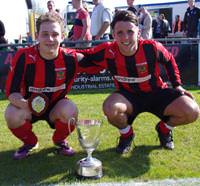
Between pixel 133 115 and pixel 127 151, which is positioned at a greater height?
pixel 133 115

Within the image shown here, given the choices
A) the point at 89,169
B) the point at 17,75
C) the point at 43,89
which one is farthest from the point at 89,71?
the point at 89,169

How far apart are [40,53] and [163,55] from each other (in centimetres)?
119

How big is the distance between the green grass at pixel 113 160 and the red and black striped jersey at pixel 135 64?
0.64 metres

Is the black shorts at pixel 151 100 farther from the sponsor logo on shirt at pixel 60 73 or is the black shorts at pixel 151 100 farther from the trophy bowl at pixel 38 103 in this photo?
the trophy bowl at pixel 38 103

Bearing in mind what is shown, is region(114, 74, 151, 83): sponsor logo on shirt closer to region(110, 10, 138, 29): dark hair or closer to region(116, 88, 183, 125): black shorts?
region(116, 88, 183, 125): black shorts

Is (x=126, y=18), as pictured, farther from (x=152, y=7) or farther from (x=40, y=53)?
(x=152, y=7)

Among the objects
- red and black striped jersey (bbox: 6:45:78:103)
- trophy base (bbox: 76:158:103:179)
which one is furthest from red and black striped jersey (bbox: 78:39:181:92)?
trophy base (bbox: 76:158:103:179)

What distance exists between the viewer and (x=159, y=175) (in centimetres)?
353

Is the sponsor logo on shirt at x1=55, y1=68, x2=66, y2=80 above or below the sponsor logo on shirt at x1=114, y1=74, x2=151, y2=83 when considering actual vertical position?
above

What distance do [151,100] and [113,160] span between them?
72 centimetres

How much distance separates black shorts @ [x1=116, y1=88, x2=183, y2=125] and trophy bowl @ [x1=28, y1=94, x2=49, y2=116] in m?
0.82

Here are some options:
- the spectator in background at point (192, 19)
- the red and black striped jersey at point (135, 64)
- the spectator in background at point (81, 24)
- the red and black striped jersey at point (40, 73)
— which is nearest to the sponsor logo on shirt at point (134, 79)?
the red and black striped jersey at point (135, 64)

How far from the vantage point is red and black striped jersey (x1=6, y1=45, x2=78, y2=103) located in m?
3.83

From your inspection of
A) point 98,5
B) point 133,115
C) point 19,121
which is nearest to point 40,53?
point 19,121
